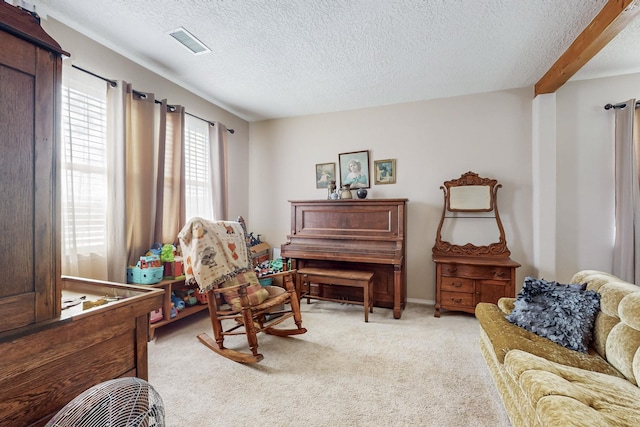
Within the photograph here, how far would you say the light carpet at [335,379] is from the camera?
158cm

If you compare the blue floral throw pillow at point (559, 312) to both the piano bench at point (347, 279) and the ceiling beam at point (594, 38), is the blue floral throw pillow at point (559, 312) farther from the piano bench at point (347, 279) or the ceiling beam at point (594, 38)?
the ceiling beam at point (594, 38)

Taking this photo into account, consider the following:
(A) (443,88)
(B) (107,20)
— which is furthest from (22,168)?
(A) (443,88)

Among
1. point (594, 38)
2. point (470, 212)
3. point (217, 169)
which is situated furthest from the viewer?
point (217, 169)

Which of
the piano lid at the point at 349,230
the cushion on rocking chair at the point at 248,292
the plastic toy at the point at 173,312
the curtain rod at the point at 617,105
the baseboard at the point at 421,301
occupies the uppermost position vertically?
the curtain rod at the point at 617,105

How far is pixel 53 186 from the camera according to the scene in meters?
0.99

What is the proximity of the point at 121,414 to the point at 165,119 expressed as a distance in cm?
274

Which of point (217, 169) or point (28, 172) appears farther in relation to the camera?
point (217, 169)

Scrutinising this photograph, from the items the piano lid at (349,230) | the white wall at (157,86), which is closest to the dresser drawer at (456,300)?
the piano lid at (349,230)

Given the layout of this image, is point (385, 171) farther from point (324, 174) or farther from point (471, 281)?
point (471, 281)

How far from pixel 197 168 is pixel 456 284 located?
3.42m

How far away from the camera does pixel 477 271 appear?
2982 millimetres

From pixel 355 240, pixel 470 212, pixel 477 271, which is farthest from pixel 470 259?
pixel 355 240

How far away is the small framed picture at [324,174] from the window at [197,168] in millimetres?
1515

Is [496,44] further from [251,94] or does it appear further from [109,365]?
[109,365]
